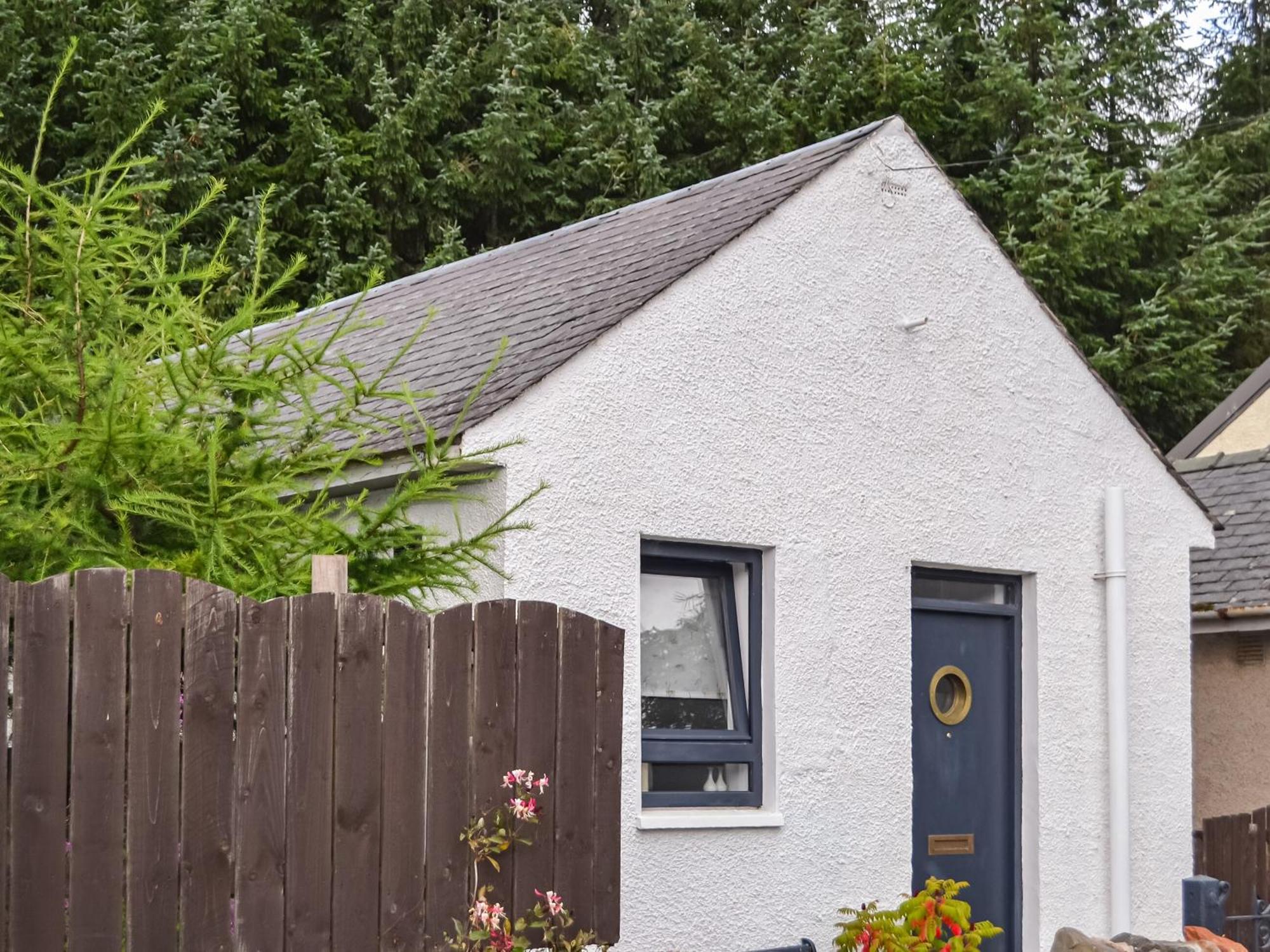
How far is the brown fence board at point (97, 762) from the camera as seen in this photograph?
13.8ft

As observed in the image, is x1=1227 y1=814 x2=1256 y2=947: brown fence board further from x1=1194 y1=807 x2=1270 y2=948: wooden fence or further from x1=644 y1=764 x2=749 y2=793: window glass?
x1=644 y1=764 x2=749 y2=793: window glass

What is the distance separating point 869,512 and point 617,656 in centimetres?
342

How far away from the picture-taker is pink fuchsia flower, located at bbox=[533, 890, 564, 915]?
5.09 meters

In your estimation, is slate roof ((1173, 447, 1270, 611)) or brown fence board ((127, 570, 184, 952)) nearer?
brown fence board ((127, 570, 184, 952))

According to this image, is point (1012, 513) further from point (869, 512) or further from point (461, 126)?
point (461, 126)

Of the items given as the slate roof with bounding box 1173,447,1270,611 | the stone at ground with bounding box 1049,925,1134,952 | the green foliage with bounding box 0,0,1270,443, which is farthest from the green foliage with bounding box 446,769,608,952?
the green foliage with bounding box 0,0,1270,443

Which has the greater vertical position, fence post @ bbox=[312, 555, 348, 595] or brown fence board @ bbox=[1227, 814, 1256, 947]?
fence post @ bbox=[312, 555, 348, 595]

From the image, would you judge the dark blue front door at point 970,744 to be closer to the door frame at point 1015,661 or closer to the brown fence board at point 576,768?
the door frame at point 1015,661

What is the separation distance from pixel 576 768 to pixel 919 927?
2.91 metres

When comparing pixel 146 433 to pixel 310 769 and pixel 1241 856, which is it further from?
pixel 1241 856

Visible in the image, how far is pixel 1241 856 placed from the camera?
9.57 metres

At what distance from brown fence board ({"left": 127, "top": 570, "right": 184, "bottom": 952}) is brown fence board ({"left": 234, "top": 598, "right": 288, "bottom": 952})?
0.62 ft

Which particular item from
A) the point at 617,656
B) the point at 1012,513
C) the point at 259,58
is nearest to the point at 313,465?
the point at 617,656

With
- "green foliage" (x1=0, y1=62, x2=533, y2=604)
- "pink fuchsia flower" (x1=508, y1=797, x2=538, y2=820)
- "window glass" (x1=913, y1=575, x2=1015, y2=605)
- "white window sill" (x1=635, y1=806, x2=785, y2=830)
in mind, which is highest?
"green foliage" (x1=0, y1=62, x2=533, y2=604)
